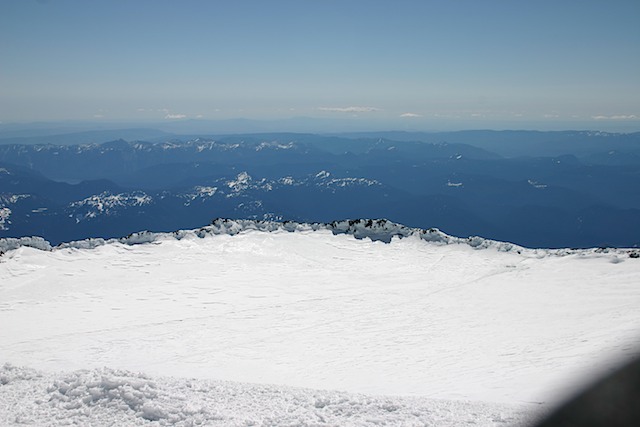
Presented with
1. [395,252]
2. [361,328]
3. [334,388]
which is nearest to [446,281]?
[395,252]

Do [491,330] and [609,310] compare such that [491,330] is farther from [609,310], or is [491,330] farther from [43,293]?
[43,293]

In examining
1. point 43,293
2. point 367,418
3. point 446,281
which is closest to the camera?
point 367,418

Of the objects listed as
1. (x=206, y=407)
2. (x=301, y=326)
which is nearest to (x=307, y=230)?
(x=301, y=326)

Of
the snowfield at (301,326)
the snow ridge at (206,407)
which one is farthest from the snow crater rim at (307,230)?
the snow ridge at (206,407)

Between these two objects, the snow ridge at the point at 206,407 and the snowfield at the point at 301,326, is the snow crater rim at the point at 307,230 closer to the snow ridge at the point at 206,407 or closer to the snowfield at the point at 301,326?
the snowfield at the point at 301,326

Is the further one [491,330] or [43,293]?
[43,293]

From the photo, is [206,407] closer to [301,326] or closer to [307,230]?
[301,326]

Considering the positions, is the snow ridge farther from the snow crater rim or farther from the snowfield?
the snow crater rim

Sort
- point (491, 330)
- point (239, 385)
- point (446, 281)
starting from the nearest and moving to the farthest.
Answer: point (239, 385) < point (491, 330) < point (446, 281)

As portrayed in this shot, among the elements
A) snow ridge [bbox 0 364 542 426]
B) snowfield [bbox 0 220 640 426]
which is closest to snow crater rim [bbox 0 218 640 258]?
snowfield [bbox 0 220 640 426]
